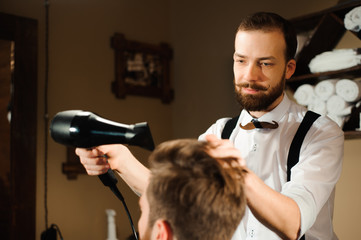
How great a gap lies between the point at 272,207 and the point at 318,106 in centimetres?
157

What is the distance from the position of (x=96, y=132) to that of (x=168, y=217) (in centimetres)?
27

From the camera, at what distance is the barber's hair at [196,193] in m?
0.93

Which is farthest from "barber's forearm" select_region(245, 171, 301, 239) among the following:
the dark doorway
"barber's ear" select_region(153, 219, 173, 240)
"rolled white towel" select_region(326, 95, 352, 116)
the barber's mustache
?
the dark doorway

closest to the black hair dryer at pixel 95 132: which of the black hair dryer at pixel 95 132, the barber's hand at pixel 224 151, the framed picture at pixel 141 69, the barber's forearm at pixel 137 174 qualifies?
the black hair dryer at pixel 95 132

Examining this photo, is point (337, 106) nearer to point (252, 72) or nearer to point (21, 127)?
point (252, 72)

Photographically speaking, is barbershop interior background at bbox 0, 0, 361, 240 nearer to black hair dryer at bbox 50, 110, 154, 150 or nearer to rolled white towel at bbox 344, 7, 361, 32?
rolled white towel at bbox 344, 7, 361, 32

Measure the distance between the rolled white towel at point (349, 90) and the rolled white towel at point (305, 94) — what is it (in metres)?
0.17

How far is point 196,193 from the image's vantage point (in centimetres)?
92

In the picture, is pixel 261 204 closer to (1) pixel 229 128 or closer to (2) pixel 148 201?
(2) pixel 148 201

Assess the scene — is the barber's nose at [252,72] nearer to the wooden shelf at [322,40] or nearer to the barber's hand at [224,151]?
the barber's hand at [224,151]

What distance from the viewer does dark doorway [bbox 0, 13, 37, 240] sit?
2650mm

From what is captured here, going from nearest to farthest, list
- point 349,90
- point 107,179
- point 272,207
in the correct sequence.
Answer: point 272,207 → point 107,179 → point 349,90

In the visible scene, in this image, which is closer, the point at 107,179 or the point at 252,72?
the point at 107,179

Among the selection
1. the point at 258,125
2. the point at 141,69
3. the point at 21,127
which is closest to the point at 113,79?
the point at 141,69
